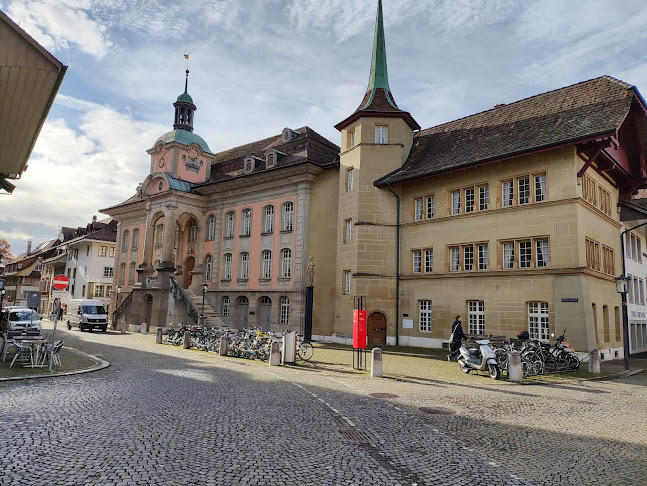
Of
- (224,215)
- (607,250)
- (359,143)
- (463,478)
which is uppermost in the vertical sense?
(359,143)

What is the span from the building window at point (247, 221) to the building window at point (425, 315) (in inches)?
606

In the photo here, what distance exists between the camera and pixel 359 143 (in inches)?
1122

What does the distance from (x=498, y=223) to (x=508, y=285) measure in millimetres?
3029

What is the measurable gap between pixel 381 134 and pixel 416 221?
230 inches

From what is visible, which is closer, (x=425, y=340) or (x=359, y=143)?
(x=425, y=340)

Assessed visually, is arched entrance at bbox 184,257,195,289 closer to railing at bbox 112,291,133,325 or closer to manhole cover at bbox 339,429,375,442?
railing at bbox 112,291,133,325

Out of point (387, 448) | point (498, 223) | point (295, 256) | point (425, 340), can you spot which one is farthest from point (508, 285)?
point (387, 448)

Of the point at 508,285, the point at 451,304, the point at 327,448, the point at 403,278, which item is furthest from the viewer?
the point at 403,278

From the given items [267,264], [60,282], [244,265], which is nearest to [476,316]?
[267,264]

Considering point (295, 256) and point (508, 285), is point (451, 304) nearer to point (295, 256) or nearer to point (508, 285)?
point (508, 285)

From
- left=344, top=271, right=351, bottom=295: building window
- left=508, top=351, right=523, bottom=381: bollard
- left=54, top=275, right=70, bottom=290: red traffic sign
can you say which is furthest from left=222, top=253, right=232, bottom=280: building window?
left=508, top=351, right=523, bottom=381: bollard

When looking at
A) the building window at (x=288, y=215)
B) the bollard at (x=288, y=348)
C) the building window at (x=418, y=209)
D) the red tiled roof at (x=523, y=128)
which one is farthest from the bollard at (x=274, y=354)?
the building window at (x=288, y=215)

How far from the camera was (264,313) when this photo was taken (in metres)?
33.8

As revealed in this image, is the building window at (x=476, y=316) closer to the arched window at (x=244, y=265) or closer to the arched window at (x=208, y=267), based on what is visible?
the arched window at (x=244, y=265)
